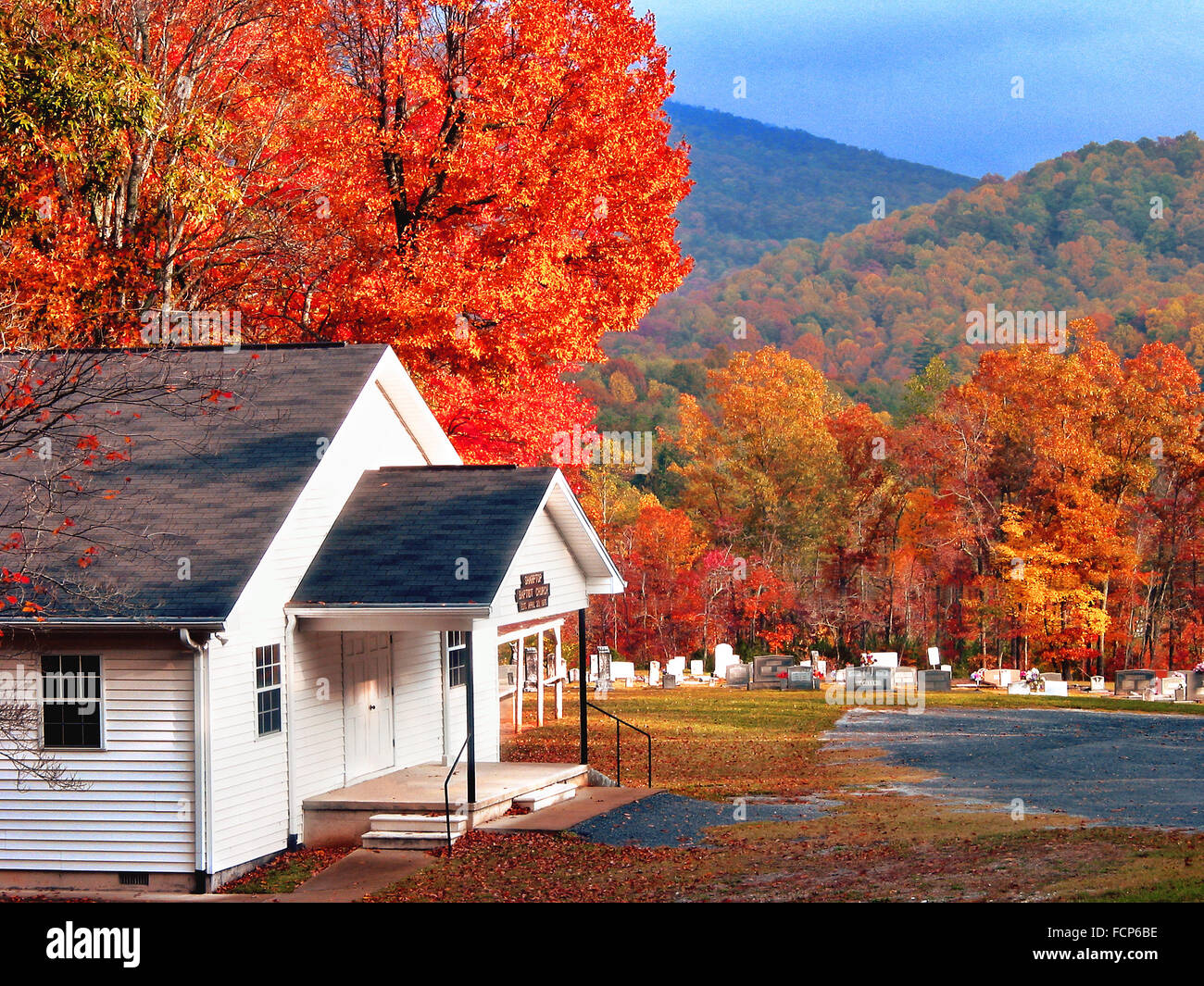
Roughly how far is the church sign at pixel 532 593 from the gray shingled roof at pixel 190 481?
11.0 feet

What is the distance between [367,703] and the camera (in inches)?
739

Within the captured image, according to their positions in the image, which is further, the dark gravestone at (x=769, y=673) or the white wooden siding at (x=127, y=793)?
the dark gravestone at (x=769, y=673)

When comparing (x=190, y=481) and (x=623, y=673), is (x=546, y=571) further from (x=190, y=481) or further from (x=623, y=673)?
(x=623, y=673)

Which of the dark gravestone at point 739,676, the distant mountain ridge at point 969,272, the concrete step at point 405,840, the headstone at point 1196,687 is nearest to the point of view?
the concrete step at point 405,840

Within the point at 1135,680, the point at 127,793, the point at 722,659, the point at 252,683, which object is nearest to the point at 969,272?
the point at 722,659

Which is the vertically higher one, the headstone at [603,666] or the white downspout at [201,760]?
the white downspout at [201,760]

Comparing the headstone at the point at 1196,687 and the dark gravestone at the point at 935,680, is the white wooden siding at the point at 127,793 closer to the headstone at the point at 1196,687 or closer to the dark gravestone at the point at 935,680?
the dark gravestone at the point at 935,680

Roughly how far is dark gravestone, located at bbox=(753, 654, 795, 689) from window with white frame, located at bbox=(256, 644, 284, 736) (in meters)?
28.5

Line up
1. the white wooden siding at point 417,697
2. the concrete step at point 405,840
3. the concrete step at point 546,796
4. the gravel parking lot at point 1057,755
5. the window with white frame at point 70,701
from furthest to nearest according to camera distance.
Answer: the white wooden siding at point 417,697 < the gravel parking lot at point 1057,755 < the concrete step at point 546,796 < the concrete step at point 405,840 < the window with white frame at point 70,701

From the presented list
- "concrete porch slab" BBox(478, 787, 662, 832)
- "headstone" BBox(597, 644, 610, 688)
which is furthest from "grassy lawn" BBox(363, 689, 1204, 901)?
"headstone" BBox(597, 644, 610, 688)

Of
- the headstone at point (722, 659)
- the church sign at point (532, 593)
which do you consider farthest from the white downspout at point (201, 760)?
the headstone at point (722, 659)

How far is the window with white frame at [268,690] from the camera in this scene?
16.0m

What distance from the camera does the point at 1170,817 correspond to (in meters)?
16.5
